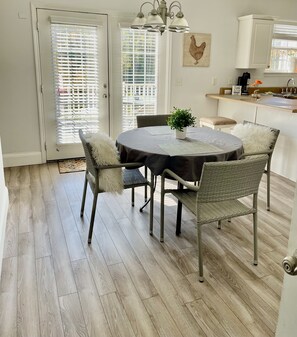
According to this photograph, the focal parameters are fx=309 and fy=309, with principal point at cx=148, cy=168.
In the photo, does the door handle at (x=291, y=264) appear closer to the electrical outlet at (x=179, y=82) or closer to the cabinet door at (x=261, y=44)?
the electrical outlet at (x=179, y=82)

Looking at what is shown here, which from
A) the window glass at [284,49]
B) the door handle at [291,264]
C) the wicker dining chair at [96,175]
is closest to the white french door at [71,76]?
the wicker dining chair at [96,175]

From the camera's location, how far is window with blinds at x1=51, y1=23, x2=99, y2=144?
4113mm

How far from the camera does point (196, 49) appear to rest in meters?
4.80

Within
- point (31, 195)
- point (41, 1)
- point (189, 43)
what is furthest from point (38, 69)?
point (189, 43)

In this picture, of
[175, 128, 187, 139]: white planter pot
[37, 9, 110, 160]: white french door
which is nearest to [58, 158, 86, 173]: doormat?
[37, 9, 110, 160]: white french door

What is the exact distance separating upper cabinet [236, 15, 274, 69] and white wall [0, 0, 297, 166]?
129 millimetres

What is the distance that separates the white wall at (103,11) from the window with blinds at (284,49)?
194 mm

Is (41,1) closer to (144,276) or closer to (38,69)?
(38,69)

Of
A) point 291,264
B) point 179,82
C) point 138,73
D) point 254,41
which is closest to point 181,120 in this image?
point 291,264

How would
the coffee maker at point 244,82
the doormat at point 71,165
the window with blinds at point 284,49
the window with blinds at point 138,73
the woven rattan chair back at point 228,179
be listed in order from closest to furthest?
the woven rattan chair back at point 228,179 < the doormat at point 71,165 < the window with blinds at point 138,73 < the coffee maker at point 244,82 < the window with blinds at point 284,49

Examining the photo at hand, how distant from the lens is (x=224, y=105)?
4984 mm

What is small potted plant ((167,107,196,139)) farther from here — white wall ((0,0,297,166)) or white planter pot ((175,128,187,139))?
white wall ((0,0,297,166))

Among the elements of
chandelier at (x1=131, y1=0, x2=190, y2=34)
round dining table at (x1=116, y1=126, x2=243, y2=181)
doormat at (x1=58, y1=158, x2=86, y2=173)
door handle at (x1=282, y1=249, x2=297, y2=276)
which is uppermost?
chandelier at (x1=131, y1=0, x2=190, y2=34)

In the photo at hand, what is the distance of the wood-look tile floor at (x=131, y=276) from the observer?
1.71m
